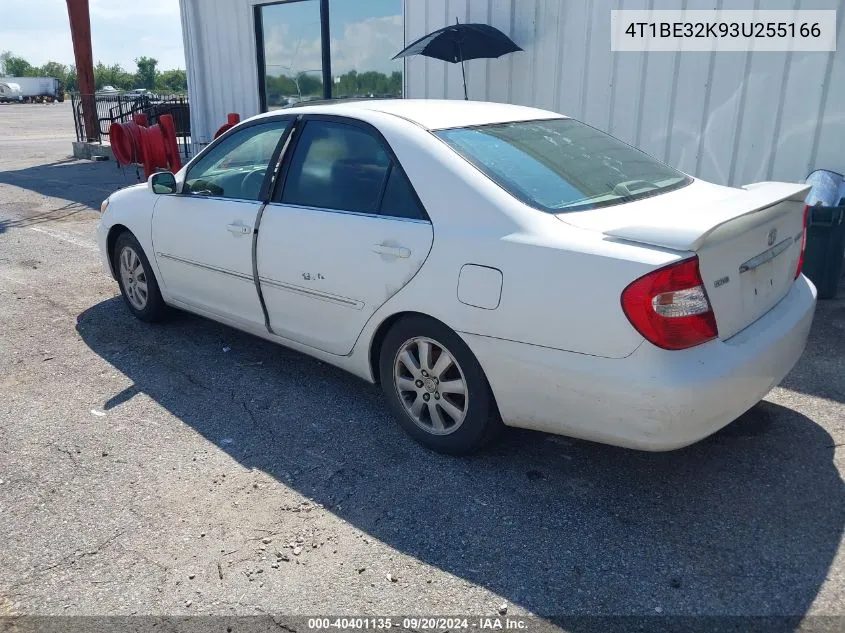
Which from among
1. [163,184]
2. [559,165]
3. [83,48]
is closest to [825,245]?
[559,165]

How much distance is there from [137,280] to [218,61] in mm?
8397

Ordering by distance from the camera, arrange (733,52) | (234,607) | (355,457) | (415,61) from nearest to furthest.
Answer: (234,607) < (355,457) < (733,52) < (415,61)

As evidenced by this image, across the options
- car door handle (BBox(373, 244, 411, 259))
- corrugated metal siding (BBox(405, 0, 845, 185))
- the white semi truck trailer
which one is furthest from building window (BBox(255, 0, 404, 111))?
the white semi truck trailer

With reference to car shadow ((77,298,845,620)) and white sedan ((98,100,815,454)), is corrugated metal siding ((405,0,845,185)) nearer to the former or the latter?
white sedan ((98,100,815,454))

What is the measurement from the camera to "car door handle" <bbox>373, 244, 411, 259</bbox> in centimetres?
326

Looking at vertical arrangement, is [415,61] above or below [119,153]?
above

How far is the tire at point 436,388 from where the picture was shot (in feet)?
10.4

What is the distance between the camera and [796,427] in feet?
11.8

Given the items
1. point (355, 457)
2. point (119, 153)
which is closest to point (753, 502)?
point (355, 457)

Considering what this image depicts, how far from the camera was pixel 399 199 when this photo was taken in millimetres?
3379

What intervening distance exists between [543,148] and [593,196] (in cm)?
44

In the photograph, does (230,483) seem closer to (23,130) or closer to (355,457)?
(355,457)

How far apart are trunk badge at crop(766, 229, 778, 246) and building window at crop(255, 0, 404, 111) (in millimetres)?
7288

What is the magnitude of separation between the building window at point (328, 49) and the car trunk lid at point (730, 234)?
713 cm
